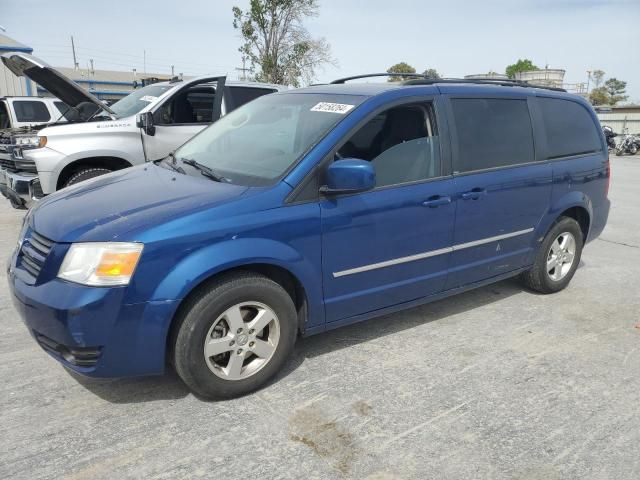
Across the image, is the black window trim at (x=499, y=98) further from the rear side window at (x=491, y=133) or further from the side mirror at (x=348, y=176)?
the side mirror at (x=348, y=176)

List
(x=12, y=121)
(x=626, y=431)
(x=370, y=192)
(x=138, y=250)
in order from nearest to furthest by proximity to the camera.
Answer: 1. (x=138, y=250)
2. (x=626, y=431)
3. (x=370, y=192)
4. (x=12, y=121)

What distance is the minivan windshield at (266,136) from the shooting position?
3.19m

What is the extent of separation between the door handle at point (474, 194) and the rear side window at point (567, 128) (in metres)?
0.98

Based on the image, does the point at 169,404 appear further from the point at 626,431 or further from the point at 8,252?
the point at 8,252

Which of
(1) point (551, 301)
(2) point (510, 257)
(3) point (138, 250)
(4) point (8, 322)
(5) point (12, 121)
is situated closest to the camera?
(3) point (138, 250)

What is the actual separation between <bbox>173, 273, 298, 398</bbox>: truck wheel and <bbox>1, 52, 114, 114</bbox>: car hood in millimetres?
4653

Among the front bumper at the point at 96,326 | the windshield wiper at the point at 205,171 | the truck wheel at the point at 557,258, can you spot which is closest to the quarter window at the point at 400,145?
the windshield wiper at the point at 205,171

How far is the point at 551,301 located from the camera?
4.61 meters

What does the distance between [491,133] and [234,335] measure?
245 cm

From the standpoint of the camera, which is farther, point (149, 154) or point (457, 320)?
point (149, 154)

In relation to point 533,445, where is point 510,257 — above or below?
above

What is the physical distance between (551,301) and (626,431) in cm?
198

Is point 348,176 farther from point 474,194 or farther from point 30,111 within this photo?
point 30,111

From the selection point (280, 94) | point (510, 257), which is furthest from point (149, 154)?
point (510, 257)
